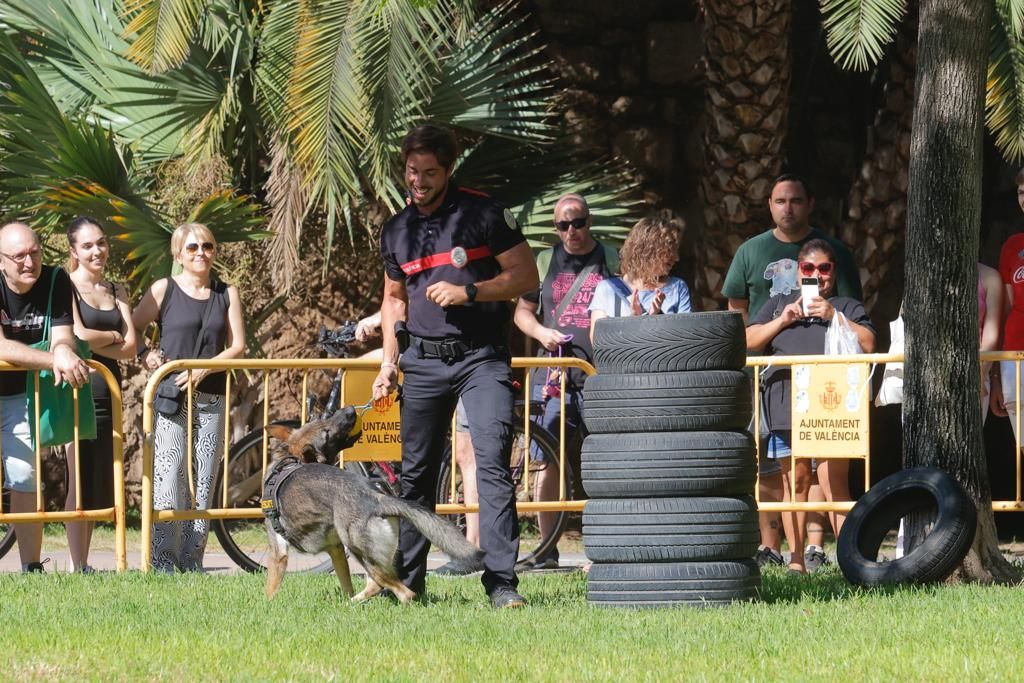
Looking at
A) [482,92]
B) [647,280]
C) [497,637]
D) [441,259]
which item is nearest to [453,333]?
[441,259]

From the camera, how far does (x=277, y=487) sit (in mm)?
6836

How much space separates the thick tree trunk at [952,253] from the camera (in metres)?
7.39

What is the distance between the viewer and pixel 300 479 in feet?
22.2

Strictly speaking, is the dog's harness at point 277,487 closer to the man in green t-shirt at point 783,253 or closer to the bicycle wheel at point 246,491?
the bicycle wheel at point 246,491

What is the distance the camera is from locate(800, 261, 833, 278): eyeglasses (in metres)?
8.72

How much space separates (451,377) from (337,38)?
4660 millimetres

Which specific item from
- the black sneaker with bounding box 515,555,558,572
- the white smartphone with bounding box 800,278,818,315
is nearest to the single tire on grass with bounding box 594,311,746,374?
the white smartphone with bounding box 800,278,818,315

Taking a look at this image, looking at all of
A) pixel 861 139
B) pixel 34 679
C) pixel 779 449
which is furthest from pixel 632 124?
pixel 34 679

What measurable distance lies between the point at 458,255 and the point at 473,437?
0.81m

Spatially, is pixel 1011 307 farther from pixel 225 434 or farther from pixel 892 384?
pixel 225 434

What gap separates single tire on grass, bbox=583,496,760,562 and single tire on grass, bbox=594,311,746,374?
59cm

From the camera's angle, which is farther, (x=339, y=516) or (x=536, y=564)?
(x=536, y=564)

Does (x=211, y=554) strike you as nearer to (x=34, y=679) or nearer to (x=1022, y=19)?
(x=34, y=679)

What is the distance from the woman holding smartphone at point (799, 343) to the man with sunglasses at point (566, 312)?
1053mm
